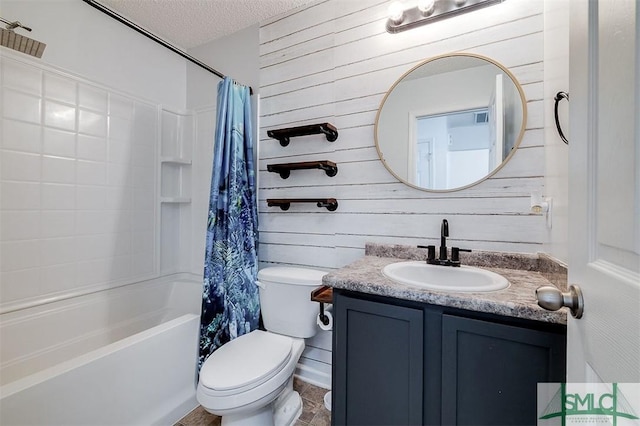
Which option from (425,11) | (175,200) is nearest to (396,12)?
(425,11)

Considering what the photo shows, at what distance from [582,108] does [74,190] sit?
2453 mm

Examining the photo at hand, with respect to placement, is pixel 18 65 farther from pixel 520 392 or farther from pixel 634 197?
pixel 520 392

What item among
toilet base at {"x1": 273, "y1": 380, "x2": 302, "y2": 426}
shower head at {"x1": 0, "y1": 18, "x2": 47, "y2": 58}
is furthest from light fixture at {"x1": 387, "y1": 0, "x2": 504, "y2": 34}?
toilet base at {"x1": 273, "y1": 380, "x2": 302, "y2": 426}

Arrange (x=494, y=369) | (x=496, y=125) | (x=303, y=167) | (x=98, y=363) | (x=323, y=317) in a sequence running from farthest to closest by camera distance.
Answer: (x=303, y=167)
(x=323, y=317)
(x=496, y=125)
(x=98, y=363)
(x=494, y=369)

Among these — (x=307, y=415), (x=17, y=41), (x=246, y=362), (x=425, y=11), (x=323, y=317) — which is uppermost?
(x=425, y=11)

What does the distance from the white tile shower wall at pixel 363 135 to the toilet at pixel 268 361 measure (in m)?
0.29

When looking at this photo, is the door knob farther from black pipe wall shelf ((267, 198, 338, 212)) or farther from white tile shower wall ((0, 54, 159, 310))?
white tile shower wall ((0, 54, 159, 310))

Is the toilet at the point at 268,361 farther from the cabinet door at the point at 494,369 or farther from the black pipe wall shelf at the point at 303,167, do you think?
the cabinet door at the point at 494,369

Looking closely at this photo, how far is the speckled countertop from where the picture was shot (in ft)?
2.55

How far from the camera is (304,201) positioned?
5.60ft

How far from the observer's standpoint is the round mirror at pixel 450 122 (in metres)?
1.28

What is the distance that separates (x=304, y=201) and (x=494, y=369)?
1.23 meters

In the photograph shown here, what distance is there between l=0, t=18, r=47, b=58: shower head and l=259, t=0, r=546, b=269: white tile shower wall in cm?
123

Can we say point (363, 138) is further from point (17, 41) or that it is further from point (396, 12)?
point (17, 41)
